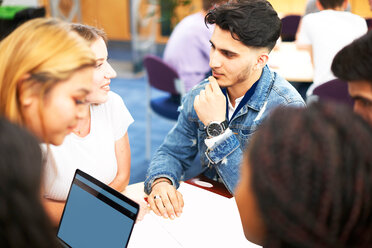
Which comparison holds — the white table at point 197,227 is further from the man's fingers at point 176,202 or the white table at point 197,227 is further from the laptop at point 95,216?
the laptop at point 95,216

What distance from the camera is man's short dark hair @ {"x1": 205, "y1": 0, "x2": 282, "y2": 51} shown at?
1.47 metres

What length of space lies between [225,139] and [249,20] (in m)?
0.47

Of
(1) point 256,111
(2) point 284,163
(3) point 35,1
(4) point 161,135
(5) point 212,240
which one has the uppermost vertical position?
(2) point 284,163

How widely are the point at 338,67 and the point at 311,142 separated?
0.48 meters

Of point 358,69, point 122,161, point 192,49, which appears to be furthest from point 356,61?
point 192,49

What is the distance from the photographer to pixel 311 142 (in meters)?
0.60

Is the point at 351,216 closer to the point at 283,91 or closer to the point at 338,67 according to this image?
the point at 338,67

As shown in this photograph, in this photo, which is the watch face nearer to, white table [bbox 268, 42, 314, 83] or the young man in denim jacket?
the young man in denim jacket

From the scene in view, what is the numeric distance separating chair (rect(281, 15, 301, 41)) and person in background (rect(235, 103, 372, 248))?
13.3 ft

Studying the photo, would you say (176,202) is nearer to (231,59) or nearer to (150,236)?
(150,236)

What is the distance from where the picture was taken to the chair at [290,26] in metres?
4.47

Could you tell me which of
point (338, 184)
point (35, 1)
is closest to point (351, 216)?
point (338, 184)

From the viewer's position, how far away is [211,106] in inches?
56.1

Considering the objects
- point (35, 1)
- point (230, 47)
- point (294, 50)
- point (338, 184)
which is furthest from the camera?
point (35, 1)
